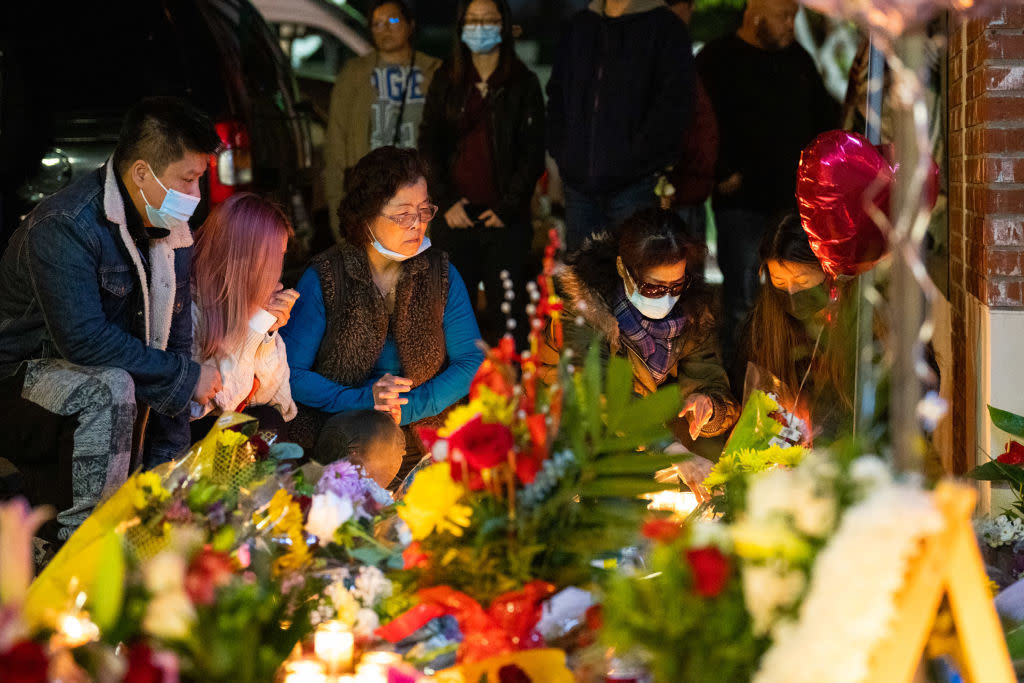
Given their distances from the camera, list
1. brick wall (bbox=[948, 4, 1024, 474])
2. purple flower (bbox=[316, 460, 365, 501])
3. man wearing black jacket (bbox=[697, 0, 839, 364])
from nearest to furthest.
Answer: purple flower (bbox=[316, 460, 365, 501]) → brick wall (bbox=[948, 4, 1024, 474]) → man wearing black jacket (bbox=[697, 0, 839, 364])

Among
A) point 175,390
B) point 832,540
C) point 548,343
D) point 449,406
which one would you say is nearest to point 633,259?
point 548,343

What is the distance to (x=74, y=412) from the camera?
3.38 metres

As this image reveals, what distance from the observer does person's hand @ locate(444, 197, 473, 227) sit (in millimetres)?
4840

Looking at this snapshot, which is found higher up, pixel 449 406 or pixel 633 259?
pixel 633 259

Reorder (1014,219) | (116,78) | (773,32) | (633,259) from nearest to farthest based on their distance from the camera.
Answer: (1014,219), (633,259), (116,78), (773,32)

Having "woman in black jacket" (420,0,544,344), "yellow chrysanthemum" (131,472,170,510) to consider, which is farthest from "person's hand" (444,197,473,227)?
"yellow chrysanthemum" (131,472,170,510)

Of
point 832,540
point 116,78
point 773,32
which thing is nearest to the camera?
point 832,540

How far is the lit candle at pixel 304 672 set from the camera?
209 centimetres

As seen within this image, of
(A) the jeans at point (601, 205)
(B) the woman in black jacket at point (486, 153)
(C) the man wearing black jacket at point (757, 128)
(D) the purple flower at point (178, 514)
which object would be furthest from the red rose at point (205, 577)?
(C) the man wearing black jacket at point (757, 128)

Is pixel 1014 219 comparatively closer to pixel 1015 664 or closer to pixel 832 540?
pixel 1015 664

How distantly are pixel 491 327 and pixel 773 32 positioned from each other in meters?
1.69

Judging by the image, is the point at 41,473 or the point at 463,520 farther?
the point at 41,473

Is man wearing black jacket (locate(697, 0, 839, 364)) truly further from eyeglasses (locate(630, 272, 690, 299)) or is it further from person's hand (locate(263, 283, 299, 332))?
person's hand (locate(263, 283, 299, 332))

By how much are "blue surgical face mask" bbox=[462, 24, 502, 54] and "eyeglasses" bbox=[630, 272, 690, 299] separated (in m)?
1.57
